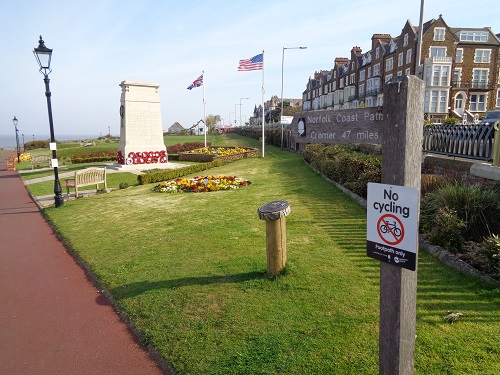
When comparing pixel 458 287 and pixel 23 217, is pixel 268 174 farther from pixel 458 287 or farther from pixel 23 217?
pixel 458 287

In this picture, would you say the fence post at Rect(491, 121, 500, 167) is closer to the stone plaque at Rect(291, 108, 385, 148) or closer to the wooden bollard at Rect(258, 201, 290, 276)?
the wooden bollard at Rect(258, 201, 290, 276)

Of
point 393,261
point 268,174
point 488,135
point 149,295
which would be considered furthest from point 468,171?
point 268,174

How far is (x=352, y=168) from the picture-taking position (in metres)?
10.6

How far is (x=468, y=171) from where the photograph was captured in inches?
293

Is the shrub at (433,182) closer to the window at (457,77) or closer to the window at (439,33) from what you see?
the window at (457,77)

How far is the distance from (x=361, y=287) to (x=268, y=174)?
11859 millimetres

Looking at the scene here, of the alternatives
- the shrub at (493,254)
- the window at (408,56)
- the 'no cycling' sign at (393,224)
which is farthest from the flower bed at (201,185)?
the window at (408,56)

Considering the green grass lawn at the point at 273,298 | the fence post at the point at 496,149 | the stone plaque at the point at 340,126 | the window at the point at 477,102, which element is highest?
the window at the point at 477,102

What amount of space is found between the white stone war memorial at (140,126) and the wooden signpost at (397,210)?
20883mm

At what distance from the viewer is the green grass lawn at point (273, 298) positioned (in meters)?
3.30

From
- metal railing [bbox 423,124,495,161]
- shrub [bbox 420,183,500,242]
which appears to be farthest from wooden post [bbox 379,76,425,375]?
metal railing [bbox 423,124,495,161]

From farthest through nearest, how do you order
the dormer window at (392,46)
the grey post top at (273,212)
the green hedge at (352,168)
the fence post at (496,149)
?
the dormer window at (392,46), the green hedge at (352,168), the fence post at (496,149), the grey post top at (273,212)

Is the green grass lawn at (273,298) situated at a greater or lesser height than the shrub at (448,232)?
lesser

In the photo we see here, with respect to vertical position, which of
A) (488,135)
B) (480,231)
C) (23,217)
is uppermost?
(488,135)
